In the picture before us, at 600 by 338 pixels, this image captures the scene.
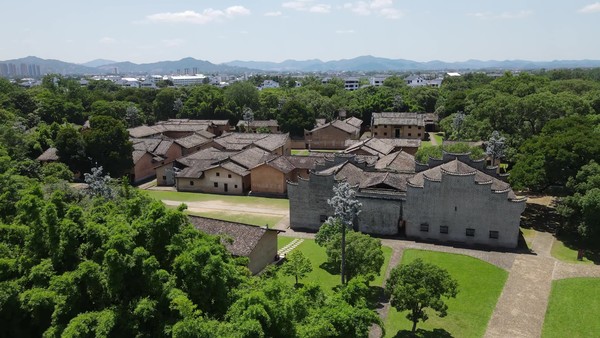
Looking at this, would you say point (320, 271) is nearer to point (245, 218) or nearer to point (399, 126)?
point (245, 218)

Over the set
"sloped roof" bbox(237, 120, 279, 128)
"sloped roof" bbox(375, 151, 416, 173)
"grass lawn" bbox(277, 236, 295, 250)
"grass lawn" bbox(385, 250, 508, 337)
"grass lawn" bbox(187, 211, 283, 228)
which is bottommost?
"grass lawn" bbox(277, 236, 295, 250)

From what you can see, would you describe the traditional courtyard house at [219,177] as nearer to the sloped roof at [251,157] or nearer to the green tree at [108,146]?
the sloped roof at [251,157]

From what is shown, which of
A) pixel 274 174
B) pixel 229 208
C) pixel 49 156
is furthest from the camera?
pixel 49 156

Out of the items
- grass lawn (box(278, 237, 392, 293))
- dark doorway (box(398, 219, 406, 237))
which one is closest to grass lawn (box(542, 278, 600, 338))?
grass lawn (box(278, 237, 392, 293))

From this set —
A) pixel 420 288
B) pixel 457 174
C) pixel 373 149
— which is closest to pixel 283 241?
pixel 457 174

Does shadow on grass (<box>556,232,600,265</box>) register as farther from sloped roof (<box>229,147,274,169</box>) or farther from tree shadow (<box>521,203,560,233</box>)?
sloped roof (<box>229,147,274,169</box>)

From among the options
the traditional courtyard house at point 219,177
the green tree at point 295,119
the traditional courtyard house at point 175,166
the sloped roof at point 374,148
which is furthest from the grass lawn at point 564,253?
the green tree at point 295,119
